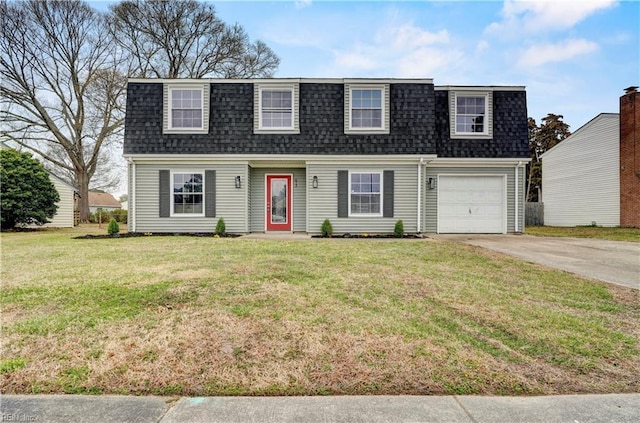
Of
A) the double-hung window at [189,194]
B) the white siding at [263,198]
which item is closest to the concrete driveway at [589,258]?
the white siding at [263,198]

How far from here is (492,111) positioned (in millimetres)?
12391

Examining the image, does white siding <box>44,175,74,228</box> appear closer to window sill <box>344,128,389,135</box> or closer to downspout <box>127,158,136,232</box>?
downspout <box>127,158,136,232</box>

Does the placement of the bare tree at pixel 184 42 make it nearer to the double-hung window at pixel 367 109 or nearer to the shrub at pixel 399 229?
the double-hung window at pixel 367 109

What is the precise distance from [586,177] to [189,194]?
2064 centimetres

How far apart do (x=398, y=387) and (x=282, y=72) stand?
1039 inches

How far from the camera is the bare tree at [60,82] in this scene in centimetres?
1878

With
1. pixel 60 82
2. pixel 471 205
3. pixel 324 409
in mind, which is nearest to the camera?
pixel 324 409

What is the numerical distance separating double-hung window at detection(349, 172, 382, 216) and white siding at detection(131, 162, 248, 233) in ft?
11.8

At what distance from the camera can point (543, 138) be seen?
34750 millimetres

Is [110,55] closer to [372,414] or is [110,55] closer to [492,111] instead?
[492,111]

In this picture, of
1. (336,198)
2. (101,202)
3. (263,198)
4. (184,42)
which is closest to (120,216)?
(184,42)

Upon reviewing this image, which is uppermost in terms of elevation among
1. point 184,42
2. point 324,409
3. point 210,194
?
point 184,42

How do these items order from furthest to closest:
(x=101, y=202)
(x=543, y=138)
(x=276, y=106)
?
(x=101, y=202), (x=543, y=138), (x=276, y=106)

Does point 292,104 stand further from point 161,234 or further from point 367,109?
point 161,234
